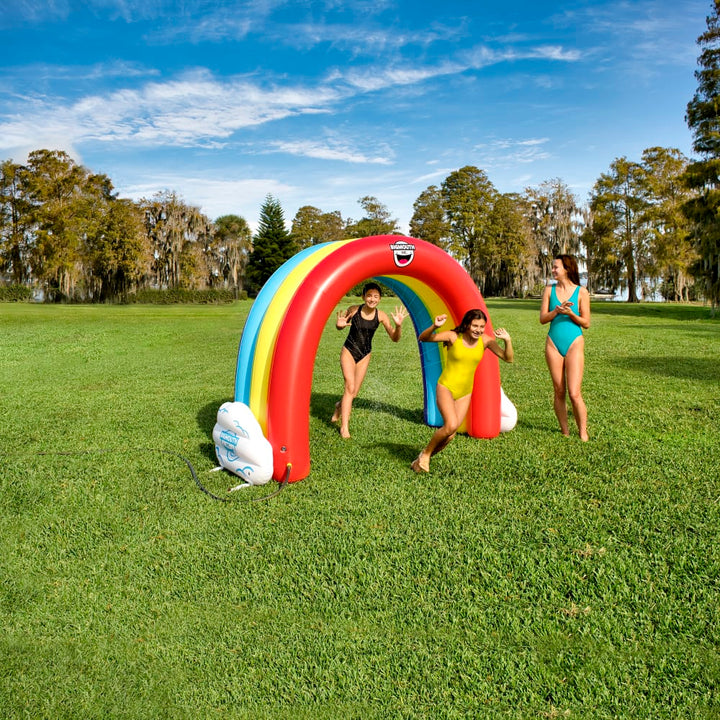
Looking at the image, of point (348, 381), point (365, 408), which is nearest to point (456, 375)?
point (348, 381)

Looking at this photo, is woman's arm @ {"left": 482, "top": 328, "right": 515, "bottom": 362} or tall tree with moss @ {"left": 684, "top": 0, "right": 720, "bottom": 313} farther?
tall tree with moss @ {"left": 684, "top": 0, "right": 720, "bottom": 313}

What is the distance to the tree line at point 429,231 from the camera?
43406 millimetres

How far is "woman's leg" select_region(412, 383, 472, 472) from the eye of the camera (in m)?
5.56

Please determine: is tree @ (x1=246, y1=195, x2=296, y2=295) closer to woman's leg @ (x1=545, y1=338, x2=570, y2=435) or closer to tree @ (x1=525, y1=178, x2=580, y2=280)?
tree @ (x1=525, y1=178, x2=580, y2=280)

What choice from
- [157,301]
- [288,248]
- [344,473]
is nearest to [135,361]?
[344,473]

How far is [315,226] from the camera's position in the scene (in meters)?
68.1

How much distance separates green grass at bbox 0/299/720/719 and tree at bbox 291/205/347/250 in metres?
61.4

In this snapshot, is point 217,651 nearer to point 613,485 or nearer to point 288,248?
point 613,485

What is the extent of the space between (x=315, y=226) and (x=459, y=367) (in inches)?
2540

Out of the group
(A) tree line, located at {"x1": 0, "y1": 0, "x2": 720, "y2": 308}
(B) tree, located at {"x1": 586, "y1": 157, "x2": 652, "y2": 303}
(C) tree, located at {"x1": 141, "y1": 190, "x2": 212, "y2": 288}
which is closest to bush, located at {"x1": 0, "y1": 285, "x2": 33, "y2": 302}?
(A) tree line, located at {"x1": 0, "y1": 0, "x2": 720, "y2": 308}

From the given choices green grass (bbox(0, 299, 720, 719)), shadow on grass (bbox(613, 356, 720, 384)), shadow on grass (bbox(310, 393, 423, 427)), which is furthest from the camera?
shadow on grass (bbox(613, 356, 720, 384))

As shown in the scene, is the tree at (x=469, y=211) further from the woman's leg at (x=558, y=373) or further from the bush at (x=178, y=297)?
the woman's leg at (x=558, y=373)

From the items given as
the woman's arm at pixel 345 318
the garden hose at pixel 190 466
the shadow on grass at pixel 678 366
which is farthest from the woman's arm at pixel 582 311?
the shadow on grass at pixel 678 366

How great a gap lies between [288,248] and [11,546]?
59.0m
